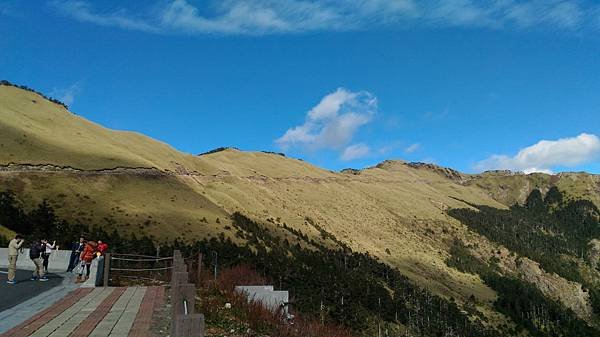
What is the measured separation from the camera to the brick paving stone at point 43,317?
10562mm

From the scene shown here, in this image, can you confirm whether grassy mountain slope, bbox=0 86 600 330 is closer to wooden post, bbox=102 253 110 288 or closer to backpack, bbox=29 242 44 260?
backpack, bbox=29 242 44 260

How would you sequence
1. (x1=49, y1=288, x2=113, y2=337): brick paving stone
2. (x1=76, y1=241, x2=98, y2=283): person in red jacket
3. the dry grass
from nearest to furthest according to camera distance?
(x1=49, y1=288, x2=113, y2=337): brick paving stone → the dry grass → (x1=76, y1=241, x2=98, y2=283): person in red jacket

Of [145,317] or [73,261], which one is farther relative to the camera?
[73,261]

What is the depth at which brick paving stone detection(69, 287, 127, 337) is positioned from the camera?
35.4ft

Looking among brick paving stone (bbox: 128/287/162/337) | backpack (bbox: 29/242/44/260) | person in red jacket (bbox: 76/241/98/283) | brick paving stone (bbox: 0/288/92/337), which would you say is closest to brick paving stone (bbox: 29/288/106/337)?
brick paving stone (bbox: 0/288/92/337)

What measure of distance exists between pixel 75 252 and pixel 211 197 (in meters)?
81.5

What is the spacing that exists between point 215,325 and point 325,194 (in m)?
150

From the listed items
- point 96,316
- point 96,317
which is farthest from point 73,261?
point 96,317

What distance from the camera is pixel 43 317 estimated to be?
1248cm

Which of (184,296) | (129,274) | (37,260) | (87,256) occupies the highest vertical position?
(87,256)

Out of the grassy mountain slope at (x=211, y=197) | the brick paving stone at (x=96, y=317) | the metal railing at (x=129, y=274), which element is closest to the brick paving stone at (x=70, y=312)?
the brick paving stone at (x=96, y=317)

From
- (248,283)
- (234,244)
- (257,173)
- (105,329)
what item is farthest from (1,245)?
(257,173)

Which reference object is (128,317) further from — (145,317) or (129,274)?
(129,274)

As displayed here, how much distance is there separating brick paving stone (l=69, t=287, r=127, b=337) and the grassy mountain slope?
54389 mm
